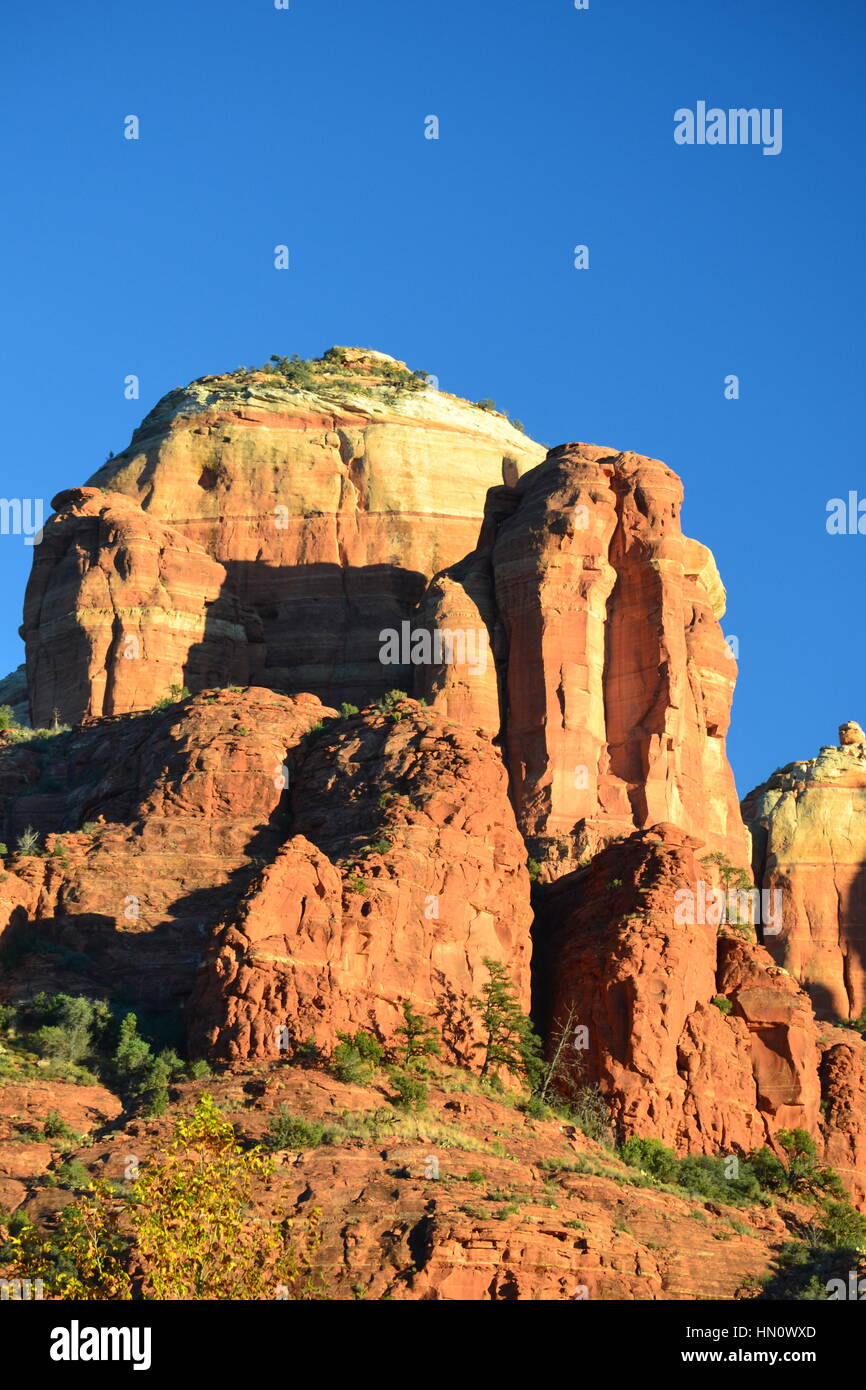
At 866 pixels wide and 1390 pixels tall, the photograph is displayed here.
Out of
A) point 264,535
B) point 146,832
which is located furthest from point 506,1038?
point 264,535

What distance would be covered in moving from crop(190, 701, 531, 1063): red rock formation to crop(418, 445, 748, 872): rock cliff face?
6655 mm

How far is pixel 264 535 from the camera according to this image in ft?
319

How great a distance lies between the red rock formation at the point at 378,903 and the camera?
60.0 meters

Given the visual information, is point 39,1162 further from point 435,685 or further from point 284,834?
point 435,685

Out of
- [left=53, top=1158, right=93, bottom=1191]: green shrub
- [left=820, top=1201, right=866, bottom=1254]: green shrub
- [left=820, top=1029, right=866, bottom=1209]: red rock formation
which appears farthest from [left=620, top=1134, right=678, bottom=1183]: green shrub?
[left=53, top=1158, right=93, bottom=1191]: green shrub

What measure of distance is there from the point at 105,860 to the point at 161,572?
20.9 meters

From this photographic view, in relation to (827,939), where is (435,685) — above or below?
above

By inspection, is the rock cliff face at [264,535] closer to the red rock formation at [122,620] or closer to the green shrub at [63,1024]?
the red rock formation at [122,620]

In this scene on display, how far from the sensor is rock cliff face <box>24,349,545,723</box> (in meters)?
86.8

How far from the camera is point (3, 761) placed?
265ft

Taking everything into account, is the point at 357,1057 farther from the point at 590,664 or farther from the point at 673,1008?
the point at 590,664

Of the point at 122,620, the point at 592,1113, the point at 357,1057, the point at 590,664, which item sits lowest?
Result: the point at 592,1113

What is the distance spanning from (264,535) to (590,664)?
2000 cm
